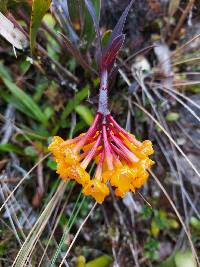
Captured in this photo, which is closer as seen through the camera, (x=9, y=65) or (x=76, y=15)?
(x=76, y=15)

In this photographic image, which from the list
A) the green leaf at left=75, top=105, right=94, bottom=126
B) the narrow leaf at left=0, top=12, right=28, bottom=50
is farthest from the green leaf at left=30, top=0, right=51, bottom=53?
the green leaf at left=75, top=105, right=94, bottom=126

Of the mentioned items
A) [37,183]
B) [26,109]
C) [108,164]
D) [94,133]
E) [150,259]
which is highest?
[26,109]

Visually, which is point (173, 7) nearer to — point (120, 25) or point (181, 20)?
point (181, 20)

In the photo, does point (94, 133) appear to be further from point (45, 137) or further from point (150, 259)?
point (150, 259)

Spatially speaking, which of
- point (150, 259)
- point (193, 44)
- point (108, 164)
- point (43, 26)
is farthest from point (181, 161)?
point (43, 26)

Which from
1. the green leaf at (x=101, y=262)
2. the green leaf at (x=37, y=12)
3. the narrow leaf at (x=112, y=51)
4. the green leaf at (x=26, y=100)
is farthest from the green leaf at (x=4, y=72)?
the green leaf at (x=101, y=262)

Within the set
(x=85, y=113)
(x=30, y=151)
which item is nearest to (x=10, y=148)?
(x=30, y=151)

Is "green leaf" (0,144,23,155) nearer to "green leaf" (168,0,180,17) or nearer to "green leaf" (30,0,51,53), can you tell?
"green leaf" (30,0,51,53)
